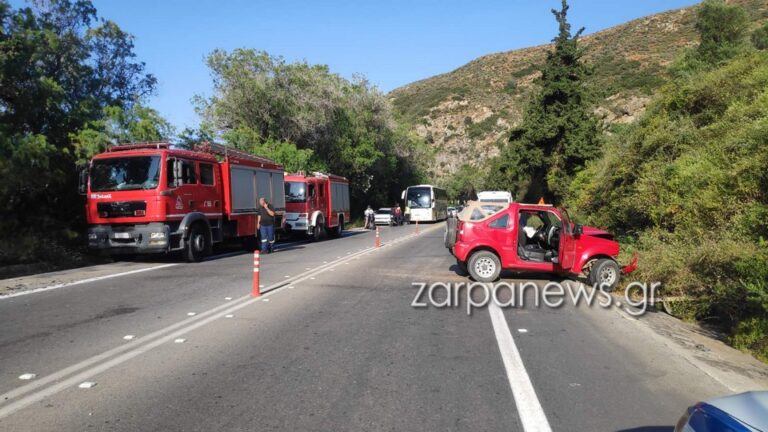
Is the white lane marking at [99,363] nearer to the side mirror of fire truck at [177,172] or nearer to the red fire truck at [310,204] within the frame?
the side mirror of fire truck at [177,172]

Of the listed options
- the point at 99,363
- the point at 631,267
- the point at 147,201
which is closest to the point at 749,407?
the point at 99,363

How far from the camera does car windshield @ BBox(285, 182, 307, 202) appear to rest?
2528 centimetres

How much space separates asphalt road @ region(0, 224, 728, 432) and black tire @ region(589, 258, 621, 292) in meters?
2.15

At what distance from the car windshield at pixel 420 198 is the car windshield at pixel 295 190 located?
910 inches

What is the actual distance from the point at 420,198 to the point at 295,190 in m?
23.4

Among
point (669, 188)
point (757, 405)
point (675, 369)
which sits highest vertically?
point (669, 188)

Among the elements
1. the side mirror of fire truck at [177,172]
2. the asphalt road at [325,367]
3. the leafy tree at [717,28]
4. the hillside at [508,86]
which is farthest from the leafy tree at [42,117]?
the hillside at [508,86]

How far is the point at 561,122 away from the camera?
104 ft

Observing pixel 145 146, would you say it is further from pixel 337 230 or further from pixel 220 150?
pixel 337 230

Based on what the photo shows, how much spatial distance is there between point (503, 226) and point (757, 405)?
29.7 ft

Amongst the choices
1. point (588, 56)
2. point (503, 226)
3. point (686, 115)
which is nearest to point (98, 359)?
point (503, 226)

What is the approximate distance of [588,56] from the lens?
79000mm

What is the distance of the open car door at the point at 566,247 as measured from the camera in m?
11.0

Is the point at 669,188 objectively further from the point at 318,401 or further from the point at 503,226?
the point at 318,401
